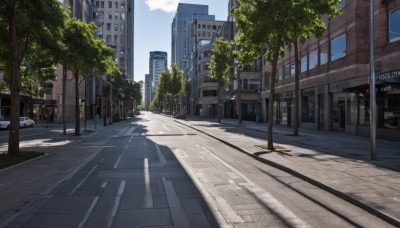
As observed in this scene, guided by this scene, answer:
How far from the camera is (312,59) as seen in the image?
36.1m

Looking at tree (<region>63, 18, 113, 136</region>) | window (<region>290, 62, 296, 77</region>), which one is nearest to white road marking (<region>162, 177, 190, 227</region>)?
tree (<region>63, 18, 113, 136</region>)

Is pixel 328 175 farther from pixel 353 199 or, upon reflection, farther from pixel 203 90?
pixel 203 90

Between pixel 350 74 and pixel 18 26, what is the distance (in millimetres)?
22495

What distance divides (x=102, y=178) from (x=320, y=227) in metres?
6.76

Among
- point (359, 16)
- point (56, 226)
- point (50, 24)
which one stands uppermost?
point (359, 16)

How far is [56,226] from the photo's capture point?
6371 mm

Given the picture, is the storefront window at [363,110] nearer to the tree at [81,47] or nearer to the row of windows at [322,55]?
the row of windows at [322,55]

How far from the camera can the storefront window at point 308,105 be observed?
35.9 meters

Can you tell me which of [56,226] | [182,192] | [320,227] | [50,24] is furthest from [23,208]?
[50,24]

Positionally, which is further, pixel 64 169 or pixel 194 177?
pixel 64 169

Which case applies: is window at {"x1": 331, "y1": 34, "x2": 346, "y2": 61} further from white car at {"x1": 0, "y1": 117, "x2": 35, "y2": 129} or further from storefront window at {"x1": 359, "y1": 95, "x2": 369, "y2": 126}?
white car at {"x1": 0, "y1": 117, "x2": 35, "y2": 129}

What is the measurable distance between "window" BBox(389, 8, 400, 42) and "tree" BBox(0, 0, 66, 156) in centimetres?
1915

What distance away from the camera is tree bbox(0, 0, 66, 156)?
14.5 metres

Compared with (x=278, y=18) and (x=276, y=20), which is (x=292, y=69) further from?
(x=278, y=18)
